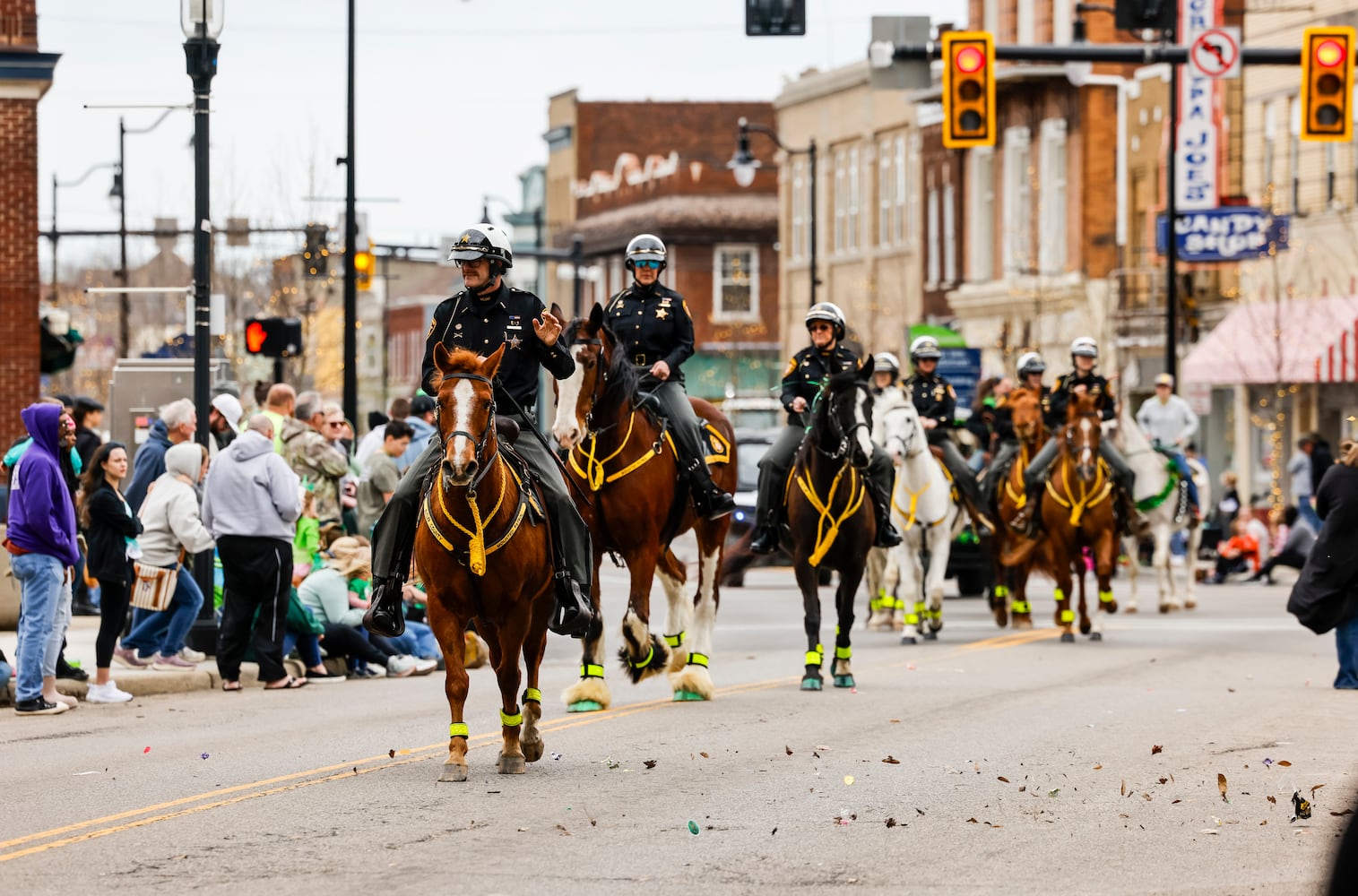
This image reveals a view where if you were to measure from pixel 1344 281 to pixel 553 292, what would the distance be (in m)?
63.7

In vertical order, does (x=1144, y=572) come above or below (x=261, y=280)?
below

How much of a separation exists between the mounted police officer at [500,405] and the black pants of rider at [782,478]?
17.9 ft

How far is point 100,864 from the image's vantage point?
9.96m

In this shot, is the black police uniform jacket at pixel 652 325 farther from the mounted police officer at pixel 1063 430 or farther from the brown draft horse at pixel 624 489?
the mounted police officer at pixel 1063 430

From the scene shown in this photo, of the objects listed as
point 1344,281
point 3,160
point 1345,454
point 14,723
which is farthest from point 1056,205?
point 14,723

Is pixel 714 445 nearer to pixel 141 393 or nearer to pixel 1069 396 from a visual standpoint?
pixel 1069 396

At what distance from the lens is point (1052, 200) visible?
5631cm

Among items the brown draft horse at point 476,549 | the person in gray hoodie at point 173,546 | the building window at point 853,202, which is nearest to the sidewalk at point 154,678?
the person in gray hoodie at point 173,546

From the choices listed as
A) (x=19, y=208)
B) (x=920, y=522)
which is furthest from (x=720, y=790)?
(x=19, y=208)

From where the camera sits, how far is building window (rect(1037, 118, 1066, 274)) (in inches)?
2199

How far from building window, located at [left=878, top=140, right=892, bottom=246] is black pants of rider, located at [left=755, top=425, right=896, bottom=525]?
163 feet

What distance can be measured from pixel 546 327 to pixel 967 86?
43.1 feet

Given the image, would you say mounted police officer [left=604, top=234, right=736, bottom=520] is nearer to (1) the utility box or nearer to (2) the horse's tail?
(2) the horse's tail

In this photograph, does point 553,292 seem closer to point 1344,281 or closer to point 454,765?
point 1344,281
